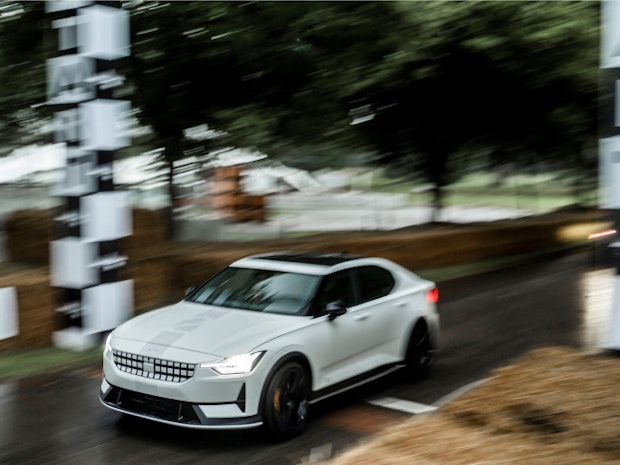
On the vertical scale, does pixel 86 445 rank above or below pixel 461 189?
below

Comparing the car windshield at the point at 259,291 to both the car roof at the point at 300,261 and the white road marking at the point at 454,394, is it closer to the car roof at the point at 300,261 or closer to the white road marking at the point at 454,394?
the car roof at the point at 300,261

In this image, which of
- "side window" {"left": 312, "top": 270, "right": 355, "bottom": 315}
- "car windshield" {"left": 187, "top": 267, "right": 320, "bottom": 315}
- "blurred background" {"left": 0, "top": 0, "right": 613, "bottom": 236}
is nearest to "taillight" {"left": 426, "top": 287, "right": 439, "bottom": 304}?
"side window" {"left": 312, "top": 270, "right": 355, "bottom": 315}

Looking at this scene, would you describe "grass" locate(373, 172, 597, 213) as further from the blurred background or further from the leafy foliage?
the leafy foliage

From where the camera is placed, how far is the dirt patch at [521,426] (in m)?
5.75

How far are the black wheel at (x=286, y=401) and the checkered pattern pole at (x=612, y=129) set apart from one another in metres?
3.54

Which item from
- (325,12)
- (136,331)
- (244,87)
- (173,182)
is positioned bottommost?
(136,331)

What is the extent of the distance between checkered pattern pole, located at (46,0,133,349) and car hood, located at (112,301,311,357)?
3224 mm

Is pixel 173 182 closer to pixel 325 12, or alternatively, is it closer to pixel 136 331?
pixel 325 12

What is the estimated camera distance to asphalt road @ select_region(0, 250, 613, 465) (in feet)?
22.8

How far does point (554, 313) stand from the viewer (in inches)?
550

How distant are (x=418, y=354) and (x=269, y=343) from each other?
9.04 feet

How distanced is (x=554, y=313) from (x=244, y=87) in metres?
7.11


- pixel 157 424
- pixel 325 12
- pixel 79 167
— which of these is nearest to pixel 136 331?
pixel 157 424

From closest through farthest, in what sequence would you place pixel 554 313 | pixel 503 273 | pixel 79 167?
pixel 79 167 → pixel 554 313 → pixel 503 273
